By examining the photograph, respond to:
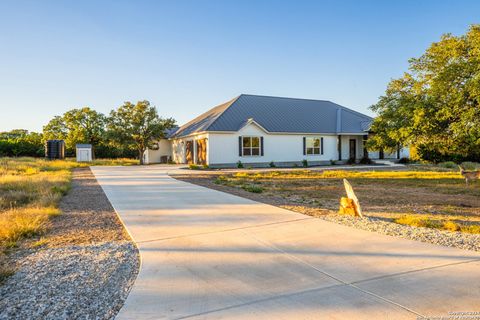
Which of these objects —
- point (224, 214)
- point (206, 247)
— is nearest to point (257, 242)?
point (206, 247)

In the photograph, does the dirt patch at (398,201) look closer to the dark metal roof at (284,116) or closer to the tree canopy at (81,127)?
the dark metal roof at (284,116)

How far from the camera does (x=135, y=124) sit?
29.4 metres

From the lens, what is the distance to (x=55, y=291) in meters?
3.39

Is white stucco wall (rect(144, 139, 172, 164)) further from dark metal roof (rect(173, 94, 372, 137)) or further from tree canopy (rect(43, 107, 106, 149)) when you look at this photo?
tree canopy (rect(43, 107, 106, 149))

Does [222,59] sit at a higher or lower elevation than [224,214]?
higher

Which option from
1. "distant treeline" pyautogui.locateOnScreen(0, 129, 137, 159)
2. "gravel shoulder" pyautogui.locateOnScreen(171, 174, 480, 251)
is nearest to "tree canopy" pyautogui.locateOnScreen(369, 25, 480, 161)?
"gravel shoulder" pyautogui.locateOnScreen(171, 174, 480, 251)

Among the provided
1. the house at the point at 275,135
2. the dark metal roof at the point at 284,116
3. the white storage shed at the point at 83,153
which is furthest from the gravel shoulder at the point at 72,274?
the white storage shed at the point at 83,153

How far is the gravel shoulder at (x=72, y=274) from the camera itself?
9.89ft

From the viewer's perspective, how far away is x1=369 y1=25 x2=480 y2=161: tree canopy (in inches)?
350

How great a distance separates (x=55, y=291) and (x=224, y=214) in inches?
158

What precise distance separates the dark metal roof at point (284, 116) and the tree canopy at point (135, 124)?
8.68 ft

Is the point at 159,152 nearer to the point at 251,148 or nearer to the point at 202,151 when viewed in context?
the point at 202,151

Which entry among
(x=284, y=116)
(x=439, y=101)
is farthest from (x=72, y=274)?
(x=284, y=116)

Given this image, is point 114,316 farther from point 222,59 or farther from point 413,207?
point 222,59
